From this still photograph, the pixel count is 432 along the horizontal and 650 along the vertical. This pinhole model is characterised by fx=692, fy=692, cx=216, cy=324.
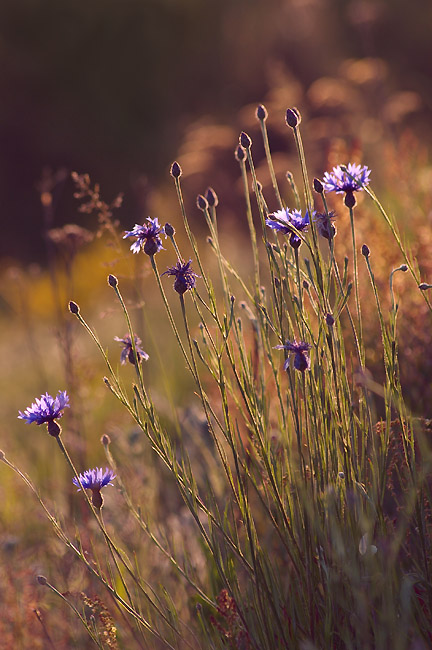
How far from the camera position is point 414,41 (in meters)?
12.8

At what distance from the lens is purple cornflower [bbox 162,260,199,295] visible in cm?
129

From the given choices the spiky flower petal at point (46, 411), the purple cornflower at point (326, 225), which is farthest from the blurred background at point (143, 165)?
the purple cornflower at point (326, 225)

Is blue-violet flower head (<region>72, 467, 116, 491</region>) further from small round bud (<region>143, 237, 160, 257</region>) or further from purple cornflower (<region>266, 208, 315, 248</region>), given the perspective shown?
purple cornflower (<region>266, 208, 315, 248</region>)

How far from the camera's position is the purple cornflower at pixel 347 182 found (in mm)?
1250

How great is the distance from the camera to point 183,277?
131 centimetres

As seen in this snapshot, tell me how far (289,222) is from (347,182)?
13 cm

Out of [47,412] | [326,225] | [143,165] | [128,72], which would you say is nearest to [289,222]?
[326,225]

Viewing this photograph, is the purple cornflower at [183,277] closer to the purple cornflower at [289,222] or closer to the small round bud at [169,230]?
the small round bud at [169,230]

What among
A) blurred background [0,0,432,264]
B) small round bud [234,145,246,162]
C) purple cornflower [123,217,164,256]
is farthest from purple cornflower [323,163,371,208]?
blurred background [0,0,432,264]

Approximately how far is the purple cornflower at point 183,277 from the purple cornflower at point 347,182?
0.30 metres

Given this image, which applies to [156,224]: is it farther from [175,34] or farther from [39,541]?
[175,34]

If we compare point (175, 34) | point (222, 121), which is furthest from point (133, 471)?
point (175, 34)

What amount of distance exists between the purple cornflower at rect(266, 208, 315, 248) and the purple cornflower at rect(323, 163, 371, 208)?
0.22 feet

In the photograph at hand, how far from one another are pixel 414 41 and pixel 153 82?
5.91m
